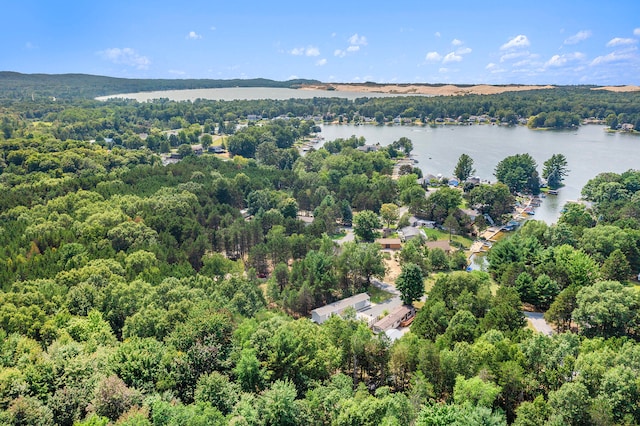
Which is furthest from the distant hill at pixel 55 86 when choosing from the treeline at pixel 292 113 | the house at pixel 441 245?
the house at pixel 441 245

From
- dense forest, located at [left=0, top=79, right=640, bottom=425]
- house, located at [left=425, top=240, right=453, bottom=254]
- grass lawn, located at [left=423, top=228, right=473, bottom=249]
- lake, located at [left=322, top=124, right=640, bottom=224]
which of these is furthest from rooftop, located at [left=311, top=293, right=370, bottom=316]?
lake, located at [left=322, top=124, right=640, bottom=224]

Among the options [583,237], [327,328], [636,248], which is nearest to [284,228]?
[327,328]

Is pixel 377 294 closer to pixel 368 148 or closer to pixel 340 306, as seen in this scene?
pixel 340 306

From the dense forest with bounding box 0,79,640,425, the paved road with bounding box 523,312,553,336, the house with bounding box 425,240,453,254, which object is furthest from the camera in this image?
the house with bounding box 425,240,453,254

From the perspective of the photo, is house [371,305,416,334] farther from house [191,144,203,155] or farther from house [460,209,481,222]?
house [191,144,203,155]

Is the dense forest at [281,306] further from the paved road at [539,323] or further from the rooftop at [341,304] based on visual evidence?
the rooftop at [341,304]
